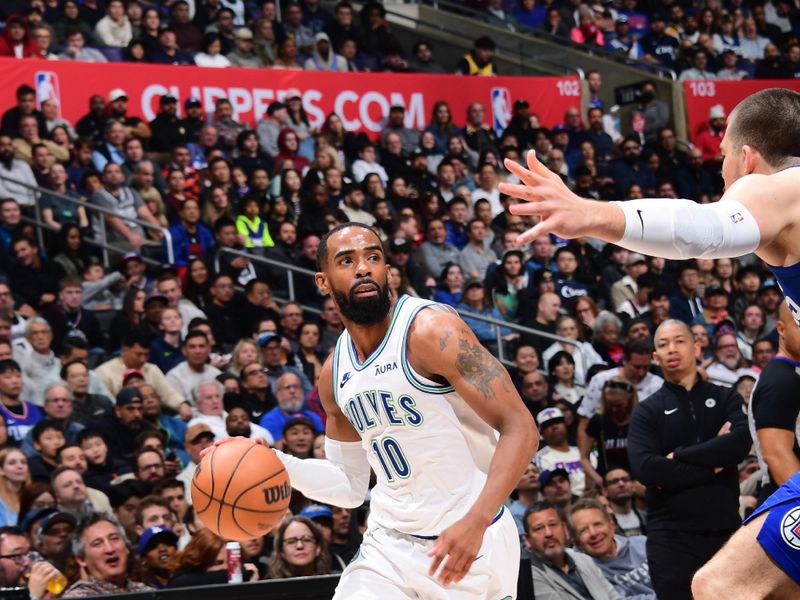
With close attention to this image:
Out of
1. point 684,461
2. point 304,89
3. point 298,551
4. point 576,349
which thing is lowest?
point 576,349

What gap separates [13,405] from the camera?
8.39 meters

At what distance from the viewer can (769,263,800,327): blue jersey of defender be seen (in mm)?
3412

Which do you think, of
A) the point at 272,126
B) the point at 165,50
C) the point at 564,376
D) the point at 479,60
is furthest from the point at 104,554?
the point at 479,60

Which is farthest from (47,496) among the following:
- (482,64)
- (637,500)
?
(482,64)

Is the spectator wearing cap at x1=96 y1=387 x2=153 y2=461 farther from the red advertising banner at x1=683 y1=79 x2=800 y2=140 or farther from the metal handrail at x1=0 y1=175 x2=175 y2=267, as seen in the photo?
the red advertising banner at x1=683 y1=79 x2=800 y2=140

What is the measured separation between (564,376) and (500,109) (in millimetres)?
5920

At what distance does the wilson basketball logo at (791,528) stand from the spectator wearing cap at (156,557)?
4169mm

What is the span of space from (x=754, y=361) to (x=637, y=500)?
9.39 ft

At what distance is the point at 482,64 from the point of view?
16.0m

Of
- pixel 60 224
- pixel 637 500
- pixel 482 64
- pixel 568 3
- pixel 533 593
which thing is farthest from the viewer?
pixel 568 3

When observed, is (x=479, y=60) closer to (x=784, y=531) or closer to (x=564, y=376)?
(x=564, y=376)

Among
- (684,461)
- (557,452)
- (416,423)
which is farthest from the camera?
(557,452)

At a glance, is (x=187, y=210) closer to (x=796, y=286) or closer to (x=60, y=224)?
(x=60, y=224)

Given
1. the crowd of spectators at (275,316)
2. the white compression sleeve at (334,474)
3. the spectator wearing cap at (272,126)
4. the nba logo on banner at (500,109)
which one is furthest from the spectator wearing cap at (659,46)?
the white compression sleeve at (334,474)
